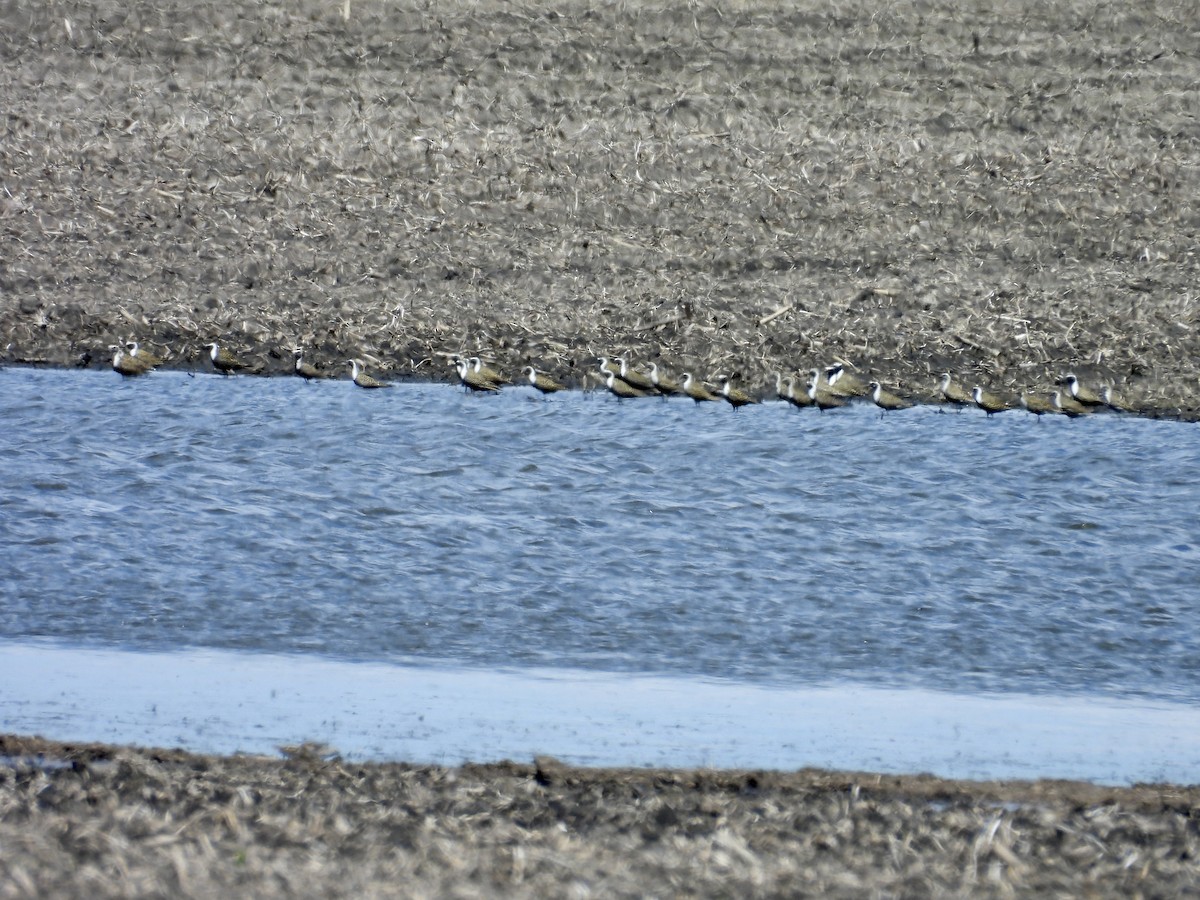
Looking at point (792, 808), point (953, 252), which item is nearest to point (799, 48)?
point (953, 252)

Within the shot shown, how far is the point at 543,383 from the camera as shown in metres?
11.5

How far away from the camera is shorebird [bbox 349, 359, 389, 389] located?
11422mm

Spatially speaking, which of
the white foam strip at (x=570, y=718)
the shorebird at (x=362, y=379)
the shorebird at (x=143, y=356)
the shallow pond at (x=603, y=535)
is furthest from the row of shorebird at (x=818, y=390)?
the white foam strip at (x=570, y=718)

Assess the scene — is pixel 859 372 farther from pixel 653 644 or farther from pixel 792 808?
pixel 792 808

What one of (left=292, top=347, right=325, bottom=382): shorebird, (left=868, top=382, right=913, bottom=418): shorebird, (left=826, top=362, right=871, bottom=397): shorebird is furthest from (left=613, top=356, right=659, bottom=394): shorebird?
(left=292, top=347, right=325, bottom=382): shorebird

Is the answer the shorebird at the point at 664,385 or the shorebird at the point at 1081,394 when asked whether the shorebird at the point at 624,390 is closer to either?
the shorebird at the point at 664,385

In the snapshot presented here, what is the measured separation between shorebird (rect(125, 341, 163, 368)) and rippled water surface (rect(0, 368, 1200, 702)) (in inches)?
14.1

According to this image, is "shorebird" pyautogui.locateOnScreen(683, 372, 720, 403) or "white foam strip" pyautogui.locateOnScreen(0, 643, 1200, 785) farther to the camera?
"shorebird" pyautogui.locateOnScreen(683, 372, 720, 403)

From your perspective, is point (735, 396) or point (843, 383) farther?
point (843, 383)

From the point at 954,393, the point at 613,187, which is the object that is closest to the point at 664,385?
the point at 954,393

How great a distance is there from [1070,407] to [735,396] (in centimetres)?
273

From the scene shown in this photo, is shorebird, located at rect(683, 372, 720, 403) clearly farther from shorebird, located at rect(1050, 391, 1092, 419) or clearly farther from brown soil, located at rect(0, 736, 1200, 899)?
brown soil, located at rect(0, 736, 1200, 899)

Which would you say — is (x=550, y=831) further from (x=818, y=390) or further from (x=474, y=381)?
(x=818, y=390)

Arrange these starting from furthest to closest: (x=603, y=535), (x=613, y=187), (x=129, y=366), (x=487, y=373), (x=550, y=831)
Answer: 1. (x=613, y=187)
2. (x=129, y=366)
3. (x=487, y=373)
4. (x=603, y=535)
5. (x=550, y=831)
